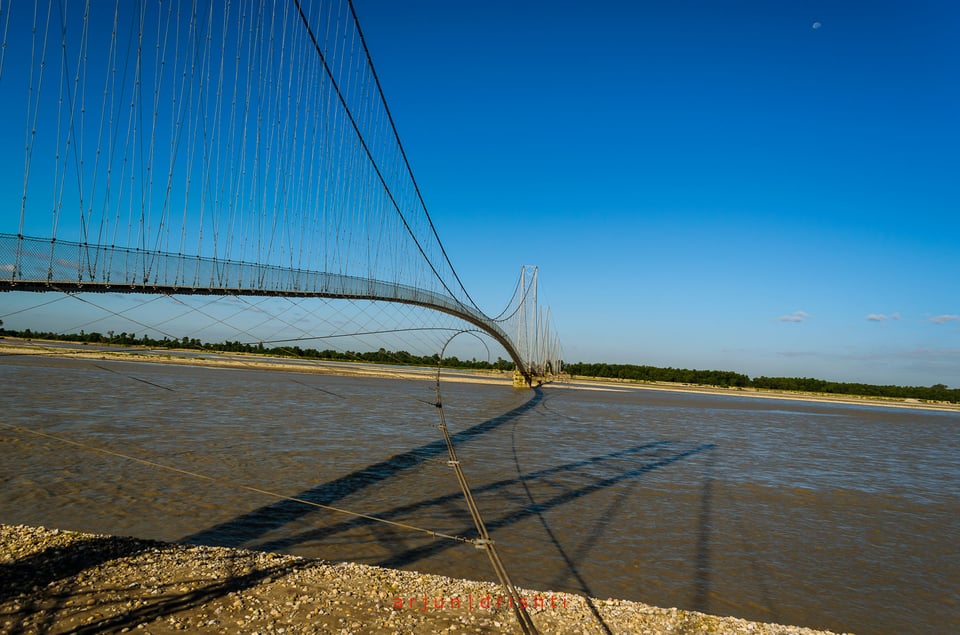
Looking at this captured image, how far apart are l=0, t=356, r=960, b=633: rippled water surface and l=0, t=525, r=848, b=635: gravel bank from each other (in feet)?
3.06

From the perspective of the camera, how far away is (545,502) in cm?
1145

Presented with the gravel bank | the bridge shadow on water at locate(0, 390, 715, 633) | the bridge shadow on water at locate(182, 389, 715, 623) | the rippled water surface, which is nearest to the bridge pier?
the rippled water surface

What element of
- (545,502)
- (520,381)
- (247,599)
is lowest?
(545,502)

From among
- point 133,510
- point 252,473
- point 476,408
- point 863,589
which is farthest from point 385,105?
point 863,589

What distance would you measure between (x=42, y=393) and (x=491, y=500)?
72.7 ft

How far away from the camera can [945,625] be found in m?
6.90

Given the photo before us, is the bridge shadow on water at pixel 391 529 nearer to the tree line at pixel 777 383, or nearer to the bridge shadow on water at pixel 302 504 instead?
the bridge shadow on water at pixel 302 504

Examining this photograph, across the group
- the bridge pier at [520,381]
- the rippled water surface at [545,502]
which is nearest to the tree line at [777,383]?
the bridge pier at [520,381]

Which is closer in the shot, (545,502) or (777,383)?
(545,502)

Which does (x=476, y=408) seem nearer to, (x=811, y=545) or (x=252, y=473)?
(x=252, y=473)

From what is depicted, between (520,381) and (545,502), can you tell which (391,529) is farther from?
(520,381)

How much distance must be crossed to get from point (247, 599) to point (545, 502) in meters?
6.74

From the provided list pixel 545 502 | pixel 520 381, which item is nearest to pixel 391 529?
pixel 545 502

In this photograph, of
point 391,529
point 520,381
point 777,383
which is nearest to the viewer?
point 391,529
